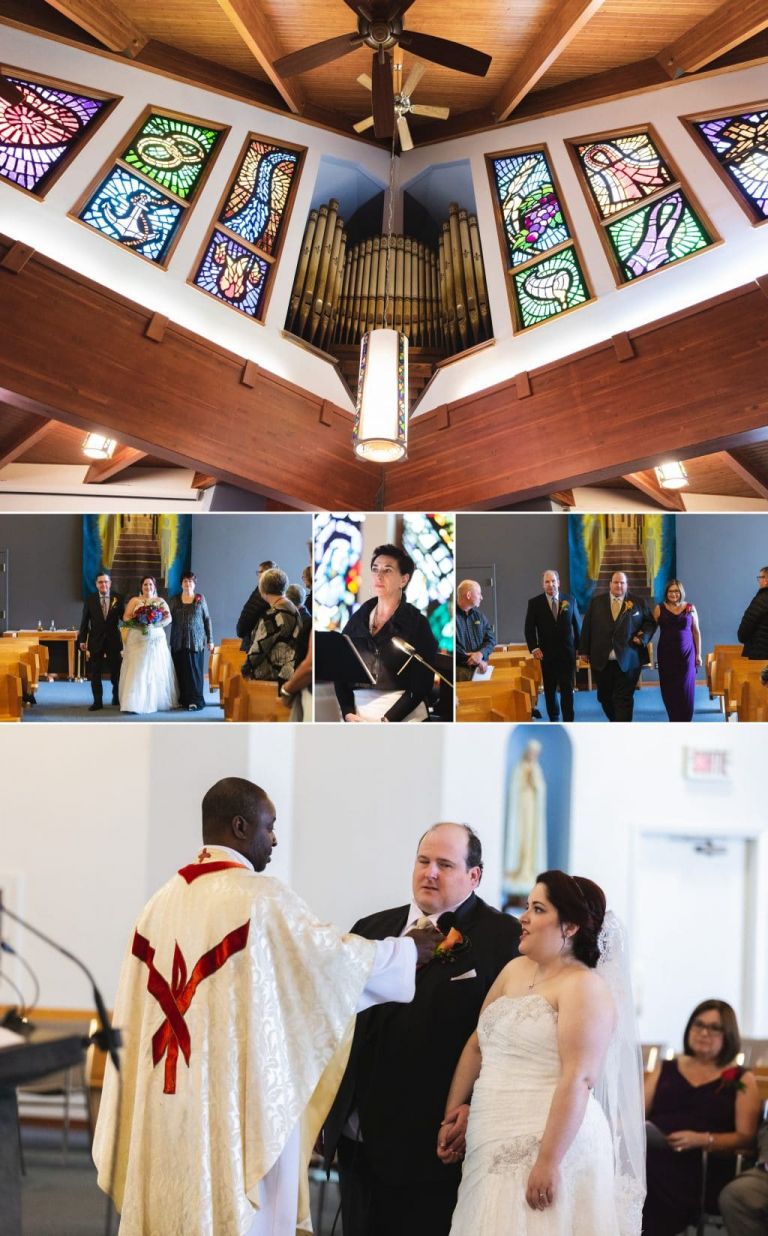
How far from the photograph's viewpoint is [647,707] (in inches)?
171

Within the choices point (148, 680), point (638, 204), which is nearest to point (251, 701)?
point (148, 680)

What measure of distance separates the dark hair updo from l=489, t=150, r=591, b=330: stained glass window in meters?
2.70

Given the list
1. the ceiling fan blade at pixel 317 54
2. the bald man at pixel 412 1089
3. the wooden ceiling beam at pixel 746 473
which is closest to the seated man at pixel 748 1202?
the bald man at pixel 412 1089

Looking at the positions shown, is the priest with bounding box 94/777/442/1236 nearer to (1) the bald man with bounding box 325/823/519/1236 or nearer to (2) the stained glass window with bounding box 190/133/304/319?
(1) the bald man with bounding box 325/823/519/1236

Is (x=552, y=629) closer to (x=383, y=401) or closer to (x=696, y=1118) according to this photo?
(x=383, y=401)

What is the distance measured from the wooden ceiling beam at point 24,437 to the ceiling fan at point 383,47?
189 centimetres

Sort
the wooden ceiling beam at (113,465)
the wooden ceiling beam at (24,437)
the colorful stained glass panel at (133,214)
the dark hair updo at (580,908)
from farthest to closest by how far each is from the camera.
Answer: the wooden ceiling beam at (113,465)
the wooden ceiling beam at (24,437)
the colorful stained glass panel at (133,214)
the dark hair updo at (580,908)

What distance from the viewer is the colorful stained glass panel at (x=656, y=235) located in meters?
4.58

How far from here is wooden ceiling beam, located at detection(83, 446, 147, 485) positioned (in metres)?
4.99

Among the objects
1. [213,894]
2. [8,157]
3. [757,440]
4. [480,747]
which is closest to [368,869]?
[480,747]

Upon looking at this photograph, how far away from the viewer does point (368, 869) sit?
4.14 metres

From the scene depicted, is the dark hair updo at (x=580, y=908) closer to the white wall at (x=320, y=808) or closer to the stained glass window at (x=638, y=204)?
the white wall at (x=320, y=808)

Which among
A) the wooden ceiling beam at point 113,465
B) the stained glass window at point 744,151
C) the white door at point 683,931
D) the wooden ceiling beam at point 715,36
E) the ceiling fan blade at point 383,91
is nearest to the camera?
the ceiling fan blade at point 383,91

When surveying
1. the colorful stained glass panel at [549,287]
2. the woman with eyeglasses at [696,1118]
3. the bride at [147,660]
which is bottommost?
the woman with eyeglasses at [696,1118]
